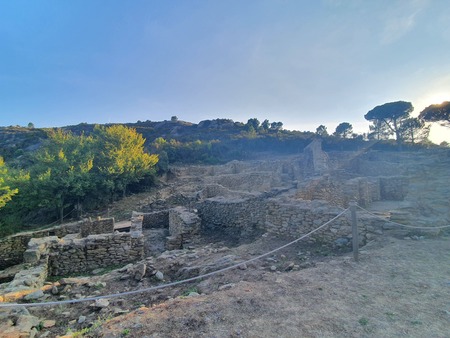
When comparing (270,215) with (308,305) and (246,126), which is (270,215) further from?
(246,126)

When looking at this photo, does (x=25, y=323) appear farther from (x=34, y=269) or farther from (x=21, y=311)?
(x=34, y=269)

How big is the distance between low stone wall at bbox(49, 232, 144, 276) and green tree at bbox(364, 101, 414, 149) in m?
46.4

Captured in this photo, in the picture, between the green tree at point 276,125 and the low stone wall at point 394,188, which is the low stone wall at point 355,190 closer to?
the low stone wall at point 394,188

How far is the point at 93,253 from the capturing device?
757 centimetres

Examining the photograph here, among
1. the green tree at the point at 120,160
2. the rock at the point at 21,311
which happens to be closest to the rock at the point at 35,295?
the rock at the point at 21,311

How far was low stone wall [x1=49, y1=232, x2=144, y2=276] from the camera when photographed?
24.0 ft

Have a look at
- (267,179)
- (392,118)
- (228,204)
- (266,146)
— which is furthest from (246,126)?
(228,204)

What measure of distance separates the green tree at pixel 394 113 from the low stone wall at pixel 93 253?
152 feet

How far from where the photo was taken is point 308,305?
3.48 meters

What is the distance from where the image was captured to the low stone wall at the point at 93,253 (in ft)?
24.0

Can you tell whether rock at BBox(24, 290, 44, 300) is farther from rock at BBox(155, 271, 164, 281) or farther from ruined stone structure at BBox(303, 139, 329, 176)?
ruined stone structure at BBox(303, 139, 329, 176)

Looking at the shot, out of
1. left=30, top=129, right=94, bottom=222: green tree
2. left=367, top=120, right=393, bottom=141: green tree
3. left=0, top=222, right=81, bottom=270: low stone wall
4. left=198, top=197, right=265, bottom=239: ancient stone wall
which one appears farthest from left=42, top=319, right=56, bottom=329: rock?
left=367, top=120, right=393, bottom=141: green tree

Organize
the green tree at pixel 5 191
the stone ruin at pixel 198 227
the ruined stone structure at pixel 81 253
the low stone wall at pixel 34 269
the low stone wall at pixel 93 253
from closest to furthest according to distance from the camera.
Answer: the low stone wall at pixel 34 269 → the stone ruin at pixel 198 227 → the ruined stone structure at pixel 81 253 → the low stone wall at pixel 93 253 → the green tree at pixel 5 191

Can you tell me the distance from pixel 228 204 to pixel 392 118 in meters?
46.0
